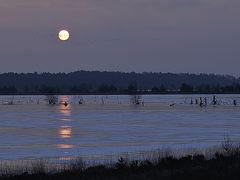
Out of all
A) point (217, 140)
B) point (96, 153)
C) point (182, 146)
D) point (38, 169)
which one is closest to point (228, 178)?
point (38, 169)

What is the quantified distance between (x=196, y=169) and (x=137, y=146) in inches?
412

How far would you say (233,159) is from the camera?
49.6 feet

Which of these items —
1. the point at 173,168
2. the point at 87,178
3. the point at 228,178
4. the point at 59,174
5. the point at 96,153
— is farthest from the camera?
the point at 96,153

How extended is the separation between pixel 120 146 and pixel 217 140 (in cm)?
514

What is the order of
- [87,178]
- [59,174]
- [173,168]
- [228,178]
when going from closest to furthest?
[228,178] < [87,178] < [59,174] < [173,168]

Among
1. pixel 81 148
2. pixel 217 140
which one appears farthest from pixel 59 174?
pixel 217 140

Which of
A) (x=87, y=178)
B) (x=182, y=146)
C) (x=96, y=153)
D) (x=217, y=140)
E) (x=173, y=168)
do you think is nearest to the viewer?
(x=87, y=178)

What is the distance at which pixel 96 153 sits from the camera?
21.1 meters

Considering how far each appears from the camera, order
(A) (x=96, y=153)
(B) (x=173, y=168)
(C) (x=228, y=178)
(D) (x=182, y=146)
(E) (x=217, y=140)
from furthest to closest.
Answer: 1. (E) (x=217, y=140)
2. (D) (x=182, y=146)
3. (A) (x=96, y=153)
4. (B) (x=173, y=168)
5. (C) (x=228, y=178)

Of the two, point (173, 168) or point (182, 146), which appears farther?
point (182, 146)

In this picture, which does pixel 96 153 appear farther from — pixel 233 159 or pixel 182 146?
pixel 233 159

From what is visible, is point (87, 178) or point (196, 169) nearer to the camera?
point (87, 178)

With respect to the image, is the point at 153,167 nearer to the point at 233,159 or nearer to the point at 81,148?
the point at 233,159

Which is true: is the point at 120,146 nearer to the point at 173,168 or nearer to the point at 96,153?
the point at 96,153
